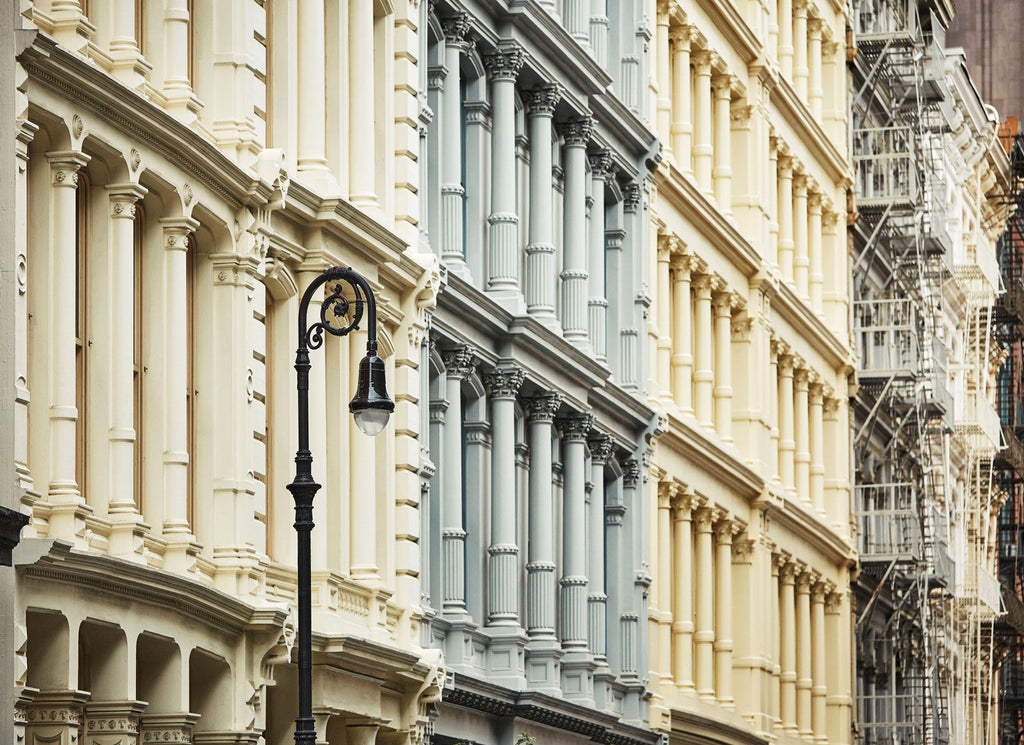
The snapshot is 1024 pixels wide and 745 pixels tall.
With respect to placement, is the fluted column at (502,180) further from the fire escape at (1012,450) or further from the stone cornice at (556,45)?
the fire escape at (1012,450)

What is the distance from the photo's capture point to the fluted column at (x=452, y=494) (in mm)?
33469

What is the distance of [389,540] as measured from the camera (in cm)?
3061

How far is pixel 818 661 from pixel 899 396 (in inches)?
291

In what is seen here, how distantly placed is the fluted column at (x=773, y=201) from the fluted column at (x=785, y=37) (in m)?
1.90

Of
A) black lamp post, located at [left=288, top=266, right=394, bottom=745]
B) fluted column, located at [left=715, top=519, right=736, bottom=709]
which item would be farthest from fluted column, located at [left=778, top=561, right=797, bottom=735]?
black lamp post, located at [left=288, top=266, right=394, bottom=745]

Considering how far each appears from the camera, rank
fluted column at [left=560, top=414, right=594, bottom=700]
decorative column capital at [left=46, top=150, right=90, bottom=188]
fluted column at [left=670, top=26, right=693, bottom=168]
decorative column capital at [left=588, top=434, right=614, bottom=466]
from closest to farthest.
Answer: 1. decorative column capital at [left=46, top=150, right=90, bottom=188]
2. fluted column at [left=560, top=414, right=594, bottom=700]
3. decorative column capital at [left=588, top=434, right=614, bottom=466]
4. fluted column at [left=670, top=26, right=693, bottom=168]

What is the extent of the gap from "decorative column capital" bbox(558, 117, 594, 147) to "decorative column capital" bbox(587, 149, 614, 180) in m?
1.27

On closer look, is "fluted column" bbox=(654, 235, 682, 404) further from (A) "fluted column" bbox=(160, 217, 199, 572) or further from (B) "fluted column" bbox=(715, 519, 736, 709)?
(A) "fluted column" bbox=(160, 217, 199, 572)

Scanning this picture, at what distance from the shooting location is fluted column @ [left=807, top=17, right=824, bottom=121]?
5653 cm

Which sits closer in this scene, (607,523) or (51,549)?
(51,549)

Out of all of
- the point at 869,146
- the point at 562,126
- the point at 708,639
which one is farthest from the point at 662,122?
the point at 869,146

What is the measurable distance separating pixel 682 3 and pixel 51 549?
2622 centimetres

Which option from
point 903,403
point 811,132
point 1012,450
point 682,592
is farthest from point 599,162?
point 1012,450

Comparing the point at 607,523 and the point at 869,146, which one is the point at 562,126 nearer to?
the point at 607,523
